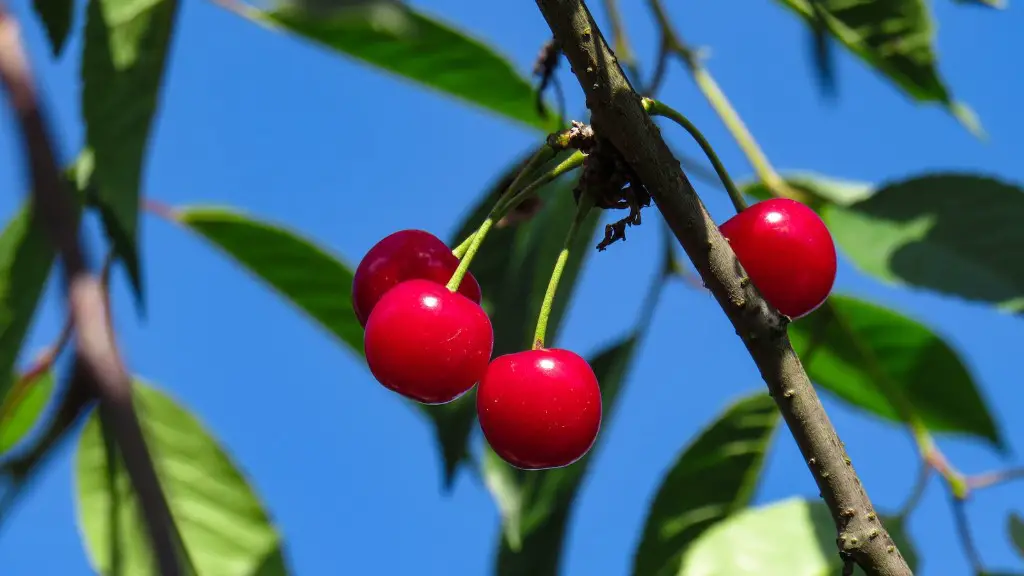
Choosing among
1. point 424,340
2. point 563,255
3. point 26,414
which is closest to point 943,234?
point 563,255

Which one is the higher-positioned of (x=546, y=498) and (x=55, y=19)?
(x=55, y=19)

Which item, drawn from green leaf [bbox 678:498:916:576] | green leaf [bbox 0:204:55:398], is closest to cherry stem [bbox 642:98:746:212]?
green leaf [bbox 678:498:916:576]

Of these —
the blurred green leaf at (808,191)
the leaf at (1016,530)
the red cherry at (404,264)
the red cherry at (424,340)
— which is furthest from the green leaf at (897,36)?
the red cherry at (424,340)

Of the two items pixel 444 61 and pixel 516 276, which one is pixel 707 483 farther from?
pixel 444 61

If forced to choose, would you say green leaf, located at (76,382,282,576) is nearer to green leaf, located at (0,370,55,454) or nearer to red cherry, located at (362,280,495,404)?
green leaf, located at (0,370,55,454)

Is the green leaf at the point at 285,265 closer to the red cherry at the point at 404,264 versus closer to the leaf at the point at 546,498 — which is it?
the leaf at the point at 546,498

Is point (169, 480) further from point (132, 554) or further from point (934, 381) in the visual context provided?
point (934, 381)

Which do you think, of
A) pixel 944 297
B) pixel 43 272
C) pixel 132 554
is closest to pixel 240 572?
pixel 132 554
